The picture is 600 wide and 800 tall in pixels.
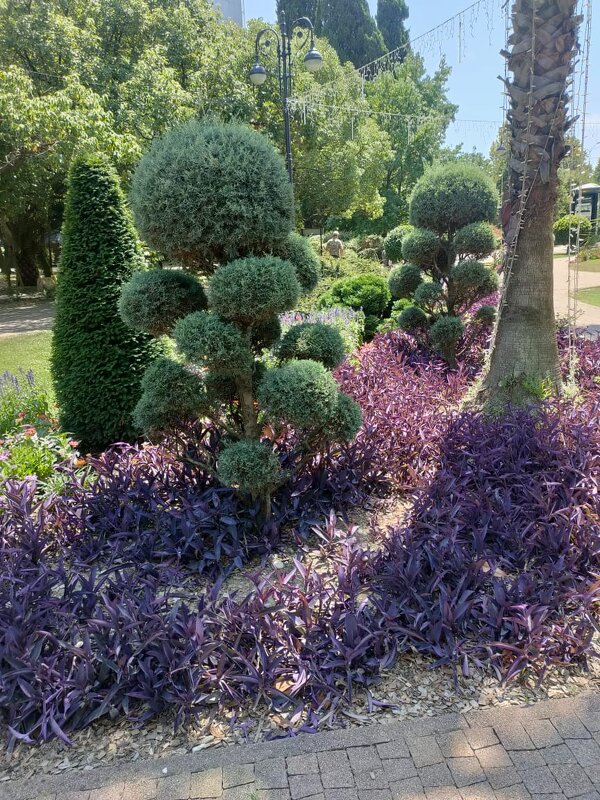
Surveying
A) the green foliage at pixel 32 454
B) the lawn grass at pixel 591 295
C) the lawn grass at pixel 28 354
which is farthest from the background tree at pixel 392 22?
the green foliage at pixel 32 454

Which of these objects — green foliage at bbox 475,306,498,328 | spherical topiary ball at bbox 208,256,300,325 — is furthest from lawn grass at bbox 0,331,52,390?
green foliage at bbox 475,306,498,328

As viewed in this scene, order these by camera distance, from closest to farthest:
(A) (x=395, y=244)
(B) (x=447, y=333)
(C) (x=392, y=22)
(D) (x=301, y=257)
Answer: (D) (x=301, y=257)
(B) (x=447, y=333)
(A) (x=395, y=244)
(C) (x=392, y=22)

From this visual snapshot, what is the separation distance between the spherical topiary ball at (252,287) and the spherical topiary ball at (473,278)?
3795 mm

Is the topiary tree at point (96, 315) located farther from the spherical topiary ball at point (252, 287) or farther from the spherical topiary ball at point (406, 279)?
the spherical topiary ball at point (406, 279)

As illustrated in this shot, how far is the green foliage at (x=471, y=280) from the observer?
6082 millimetres

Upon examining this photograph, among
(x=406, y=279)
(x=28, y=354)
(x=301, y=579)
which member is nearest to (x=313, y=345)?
(x=301, y=579)

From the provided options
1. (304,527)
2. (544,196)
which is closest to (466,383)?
(544,196)

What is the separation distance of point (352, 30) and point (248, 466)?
42.1 metres

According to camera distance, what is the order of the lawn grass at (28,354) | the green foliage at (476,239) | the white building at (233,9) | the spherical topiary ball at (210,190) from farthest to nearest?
the white building at (233,9)
the lawn grass at (28,354)
the green foliage at (476,239)
the spherical topiary ball at (210,190)

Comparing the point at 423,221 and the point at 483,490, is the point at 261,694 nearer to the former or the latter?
the point at 483,490

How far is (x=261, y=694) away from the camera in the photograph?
2123mm

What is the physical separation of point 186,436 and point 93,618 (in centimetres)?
133

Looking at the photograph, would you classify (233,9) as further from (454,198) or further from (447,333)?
(447,333)

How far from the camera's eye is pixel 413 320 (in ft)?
21.9
